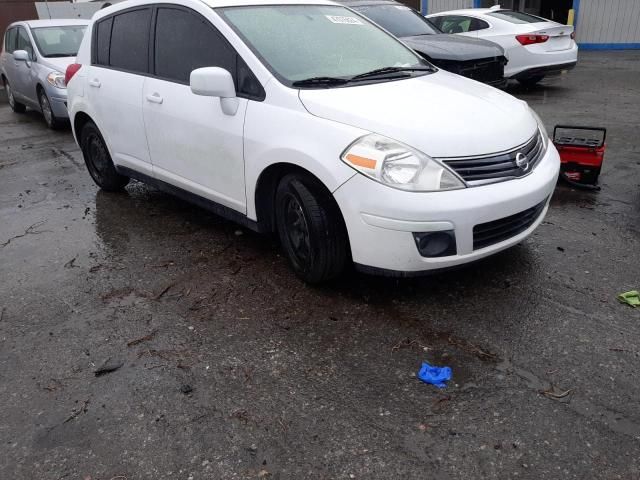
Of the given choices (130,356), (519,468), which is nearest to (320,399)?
(519,468)

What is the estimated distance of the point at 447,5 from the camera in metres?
20.0

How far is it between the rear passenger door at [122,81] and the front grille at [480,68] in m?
4.35

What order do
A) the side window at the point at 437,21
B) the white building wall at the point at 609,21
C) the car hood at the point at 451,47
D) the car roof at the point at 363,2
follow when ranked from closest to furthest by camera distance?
the car hood at the point at 451,47 < the car roof at the point at 363,2 < the side window at the point at 437,21 < the white building wall at the point at 609,21

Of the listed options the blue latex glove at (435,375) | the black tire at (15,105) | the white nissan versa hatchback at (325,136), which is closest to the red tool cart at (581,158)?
the white nissan versa hatchback at (325,136)

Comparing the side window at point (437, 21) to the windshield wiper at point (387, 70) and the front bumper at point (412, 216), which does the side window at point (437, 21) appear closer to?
the windshield wiper at point (387, 70)

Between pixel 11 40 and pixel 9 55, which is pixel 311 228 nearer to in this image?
pixel 9 55

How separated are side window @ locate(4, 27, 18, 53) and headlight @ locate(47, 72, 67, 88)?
7.66ft

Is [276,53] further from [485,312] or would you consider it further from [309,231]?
[485,312]

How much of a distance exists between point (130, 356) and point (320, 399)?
1.12 meters

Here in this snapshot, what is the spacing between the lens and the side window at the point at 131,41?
15.3 ft

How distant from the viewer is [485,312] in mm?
3326

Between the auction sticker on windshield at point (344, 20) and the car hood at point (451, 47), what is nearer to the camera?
the auction sticker on windshield at point (344, 20)

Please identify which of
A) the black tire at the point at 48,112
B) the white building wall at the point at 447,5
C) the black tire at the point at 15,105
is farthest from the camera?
the white building wall at the point at 447,5

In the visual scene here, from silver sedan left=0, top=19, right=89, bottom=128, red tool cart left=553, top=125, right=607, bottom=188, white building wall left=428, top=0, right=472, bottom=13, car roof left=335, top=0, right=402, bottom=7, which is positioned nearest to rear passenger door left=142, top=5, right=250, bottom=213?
red tool cart left=553, top=125, right=607, bottom=188
